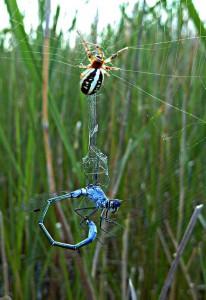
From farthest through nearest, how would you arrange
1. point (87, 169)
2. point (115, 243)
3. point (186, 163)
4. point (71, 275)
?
point (115, 243) → point (71, 275) → point (186, 163) → point (87, 169)

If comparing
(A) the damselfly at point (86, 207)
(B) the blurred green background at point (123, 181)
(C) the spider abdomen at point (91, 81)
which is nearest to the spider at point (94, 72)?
(C) the spider abdomen at point (91, 81)

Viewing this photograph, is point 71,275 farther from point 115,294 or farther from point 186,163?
point 186,163

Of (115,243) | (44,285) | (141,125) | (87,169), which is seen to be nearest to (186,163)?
(141,125)

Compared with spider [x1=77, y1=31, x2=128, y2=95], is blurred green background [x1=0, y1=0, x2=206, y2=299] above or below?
below

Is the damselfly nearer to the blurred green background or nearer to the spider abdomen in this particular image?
the spider abdomen

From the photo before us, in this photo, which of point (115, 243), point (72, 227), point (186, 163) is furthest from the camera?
point (115, 243)

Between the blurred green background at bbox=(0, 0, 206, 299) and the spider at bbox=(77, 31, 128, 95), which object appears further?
the blurred green background at bbox=(0, 0, 206, 299)

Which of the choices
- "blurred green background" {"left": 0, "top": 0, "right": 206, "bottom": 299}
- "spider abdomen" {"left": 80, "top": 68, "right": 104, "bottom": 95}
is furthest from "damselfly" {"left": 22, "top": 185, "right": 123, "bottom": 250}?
A: "blurred green background" {"left": 0, "top": 0, "right": 206, "bottom": 299}

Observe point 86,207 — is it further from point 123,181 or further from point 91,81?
point 123,181

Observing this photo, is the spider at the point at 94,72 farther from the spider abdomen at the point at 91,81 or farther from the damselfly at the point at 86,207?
the damselfly at the point at 86,207
